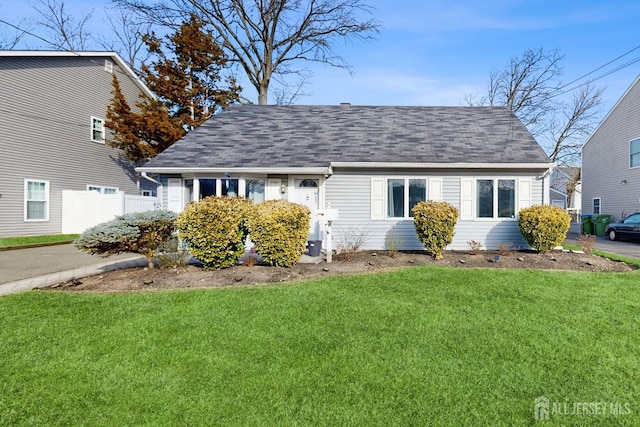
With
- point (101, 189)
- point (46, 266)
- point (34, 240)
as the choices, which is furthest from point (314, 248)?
point (101, 189)

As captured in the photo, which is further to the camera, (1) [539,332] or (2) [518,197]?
(2) [518,197]

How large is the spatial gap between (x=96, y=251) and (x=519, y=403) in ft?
22.6

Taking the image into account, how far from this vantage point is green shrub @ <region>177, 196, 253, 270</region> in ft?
21.6

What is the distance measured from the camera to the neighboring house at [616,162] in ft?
56.7

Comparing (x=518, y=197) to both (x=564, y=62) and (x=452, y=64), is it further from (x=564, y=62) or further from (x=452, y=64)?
(x=564, y=62)

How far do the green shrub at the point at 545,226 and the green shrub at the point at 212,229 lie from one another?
288 inches

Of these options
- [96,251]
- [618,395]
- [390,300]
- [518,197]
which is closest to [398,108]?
[518,197]

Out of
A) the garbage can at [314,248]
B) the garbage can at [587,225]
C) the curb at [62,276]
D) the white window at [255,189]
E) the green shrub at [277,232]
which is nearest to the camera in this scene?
the curb at [62,276]

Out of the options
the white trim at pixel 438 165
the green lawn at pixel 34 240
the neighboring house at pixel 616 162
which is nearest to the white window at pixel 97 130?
the green lawn at pixel 34 240

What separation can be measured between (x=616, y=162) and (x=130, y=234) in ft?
76.5

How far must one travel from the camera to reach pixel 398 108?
45.5ft

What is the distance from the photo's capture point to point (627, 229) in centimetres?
1471

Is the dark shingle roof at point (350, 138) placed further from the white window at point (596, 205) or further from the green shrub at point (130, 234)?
the white window at point (596, 205)

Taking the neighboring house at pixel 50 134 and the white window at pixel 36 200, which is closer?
the neighboring house at pixel 50 134
